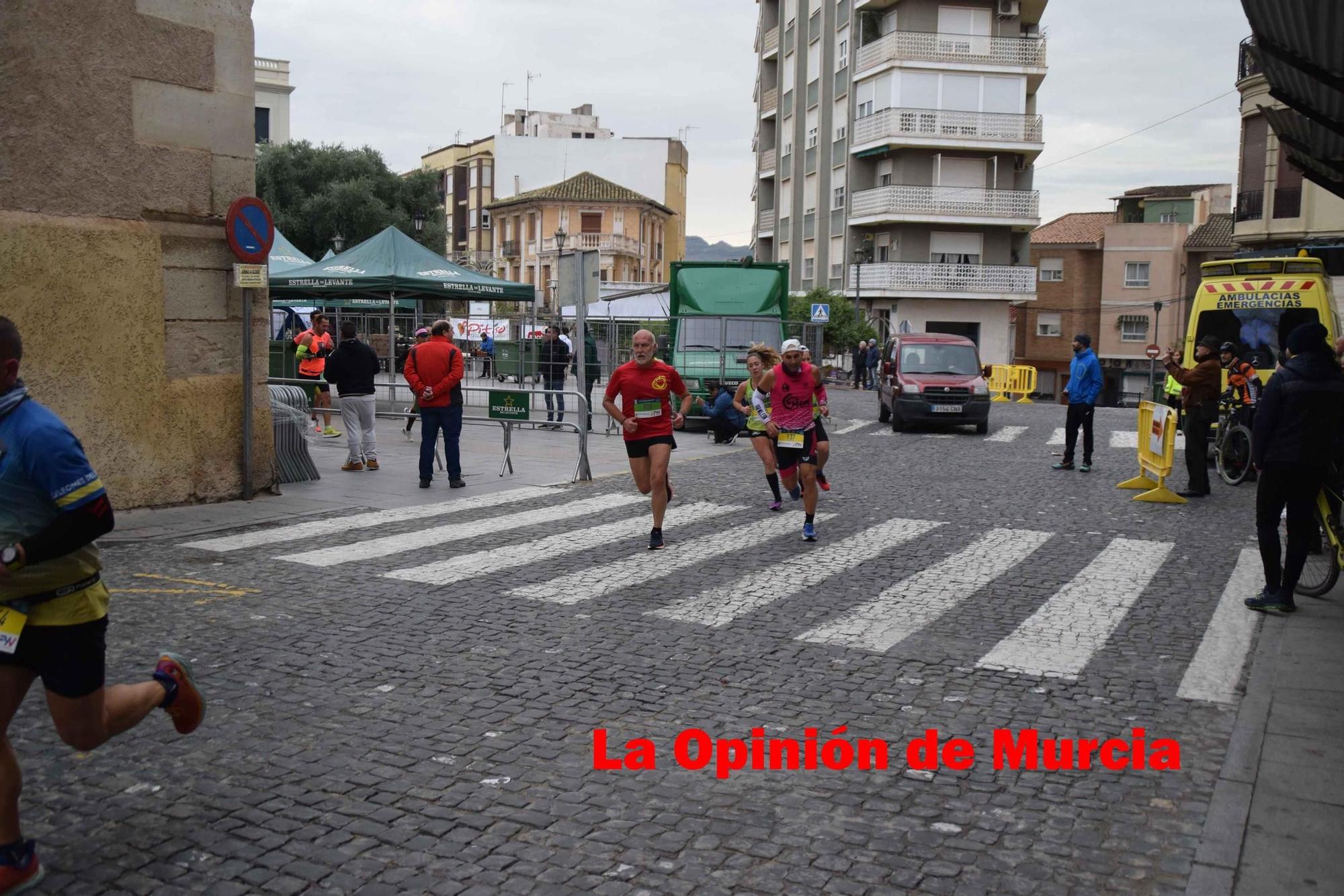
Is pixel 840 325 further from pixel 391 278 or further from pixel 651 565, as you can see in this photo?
pixel 651 565

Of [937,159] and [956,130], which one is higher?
[956,130]

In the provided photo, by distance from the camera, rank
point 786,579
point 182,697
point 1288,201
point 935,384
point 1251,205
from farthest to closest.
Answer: point 1251,205
point 1288,201
point 935,384
point 786,579
point 182,697

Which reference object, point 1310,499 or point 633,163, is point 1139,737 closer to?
point 1310,499

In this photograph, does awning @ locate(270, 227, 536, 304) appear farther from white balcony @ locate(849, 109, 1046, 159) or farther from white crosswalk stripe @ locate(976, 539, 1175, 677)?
white balcony @ locate(849, 109, 1046, 159)

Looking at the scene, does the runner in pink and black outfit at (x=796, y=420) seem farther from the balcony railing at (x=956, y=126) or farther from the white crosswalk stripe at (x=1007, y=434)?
the balcony railing at (x=956, y=126)

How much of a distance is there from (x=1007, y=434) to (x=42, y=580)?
66.6 ft

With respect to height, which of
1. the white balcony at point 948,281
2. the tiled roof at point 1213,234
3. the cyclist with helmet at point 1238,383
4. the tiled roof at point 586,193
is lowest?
the cyclist with helmet at point 1238,383

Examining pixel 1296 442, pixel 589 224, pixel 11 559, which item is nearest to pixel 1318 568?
pixel 1296 442

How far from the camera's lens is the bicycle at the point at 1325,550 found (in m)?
8.26

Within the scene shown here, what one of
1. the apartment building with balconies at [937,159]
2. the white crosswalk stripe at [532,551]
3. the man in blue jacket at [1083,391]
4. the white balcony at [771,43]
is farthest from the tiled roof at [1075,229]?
the white crosswalk stripe at [532,551]

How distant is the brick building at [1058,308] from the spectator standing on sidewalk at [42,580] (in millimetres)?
60675

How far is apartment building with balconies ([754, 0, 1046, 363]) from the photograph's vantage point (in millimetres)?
50312

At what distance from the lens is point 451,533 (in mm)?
10773

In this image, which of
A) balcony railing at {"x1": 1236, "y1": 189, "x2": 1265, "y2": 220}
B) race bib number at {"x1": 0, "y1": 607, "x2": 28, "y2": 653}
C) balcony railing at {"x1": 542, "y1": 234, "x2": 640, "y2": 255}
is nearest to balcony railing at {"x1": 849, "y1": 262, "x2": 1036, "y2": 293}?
balcony railing at {"x1": 1236, "y1": 189, "x2": 1265, "y2": 220}
